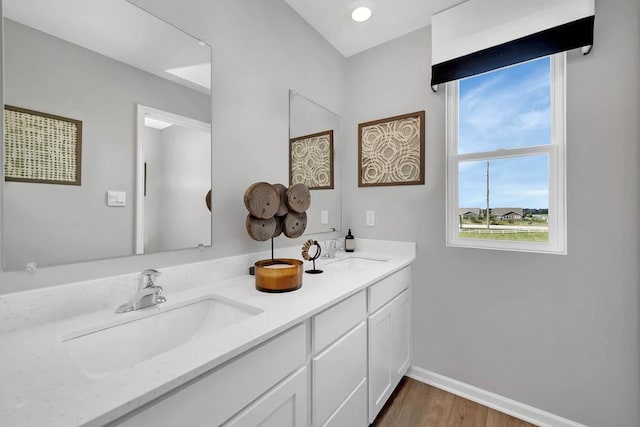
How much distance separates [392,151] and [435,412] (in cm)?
177

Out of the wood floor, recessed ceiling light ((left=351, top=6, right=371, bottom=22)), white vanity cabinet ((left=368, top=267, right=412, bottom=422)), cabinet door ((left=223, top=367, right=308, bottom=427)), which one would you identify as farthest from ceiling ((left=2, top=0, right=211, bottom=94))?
the wood floor

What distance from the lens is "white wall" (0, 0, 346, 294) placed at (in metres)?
1.22

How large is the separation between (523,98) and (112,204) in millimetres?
2244

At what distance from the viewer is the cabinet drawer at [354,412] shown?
1.15m

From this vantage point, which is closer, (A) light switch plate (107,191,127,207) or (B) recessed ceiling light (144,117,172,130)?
(A) light switch plate (107,191,127,207)

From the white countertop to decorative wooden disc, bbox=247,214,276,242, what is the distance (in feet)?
1.11

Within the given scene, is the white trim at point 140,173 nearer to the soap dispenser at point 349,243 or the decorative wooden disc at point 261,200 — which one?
the decorative wooden disc at point 261,200

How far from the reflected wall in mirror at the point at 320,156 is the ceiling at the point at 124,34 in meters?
0.67

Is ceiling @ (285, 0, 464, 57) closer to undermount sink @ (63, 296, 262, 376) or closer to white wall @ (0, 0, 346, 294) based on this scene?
white wall @ (0, 0, 346, 294)

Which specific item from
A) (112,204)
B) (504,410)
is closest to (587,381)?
(504,410)

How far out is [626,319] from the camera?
4.42 feet

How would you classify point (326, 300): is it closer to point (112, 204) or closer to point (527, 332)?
point (112, 204)

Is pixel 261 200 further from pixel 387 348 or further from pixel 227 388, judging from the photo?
pixel 387 348

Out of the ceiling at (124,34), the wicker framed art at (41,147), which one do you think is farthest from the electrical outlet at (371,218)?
the wicker framed art at (41,147)
